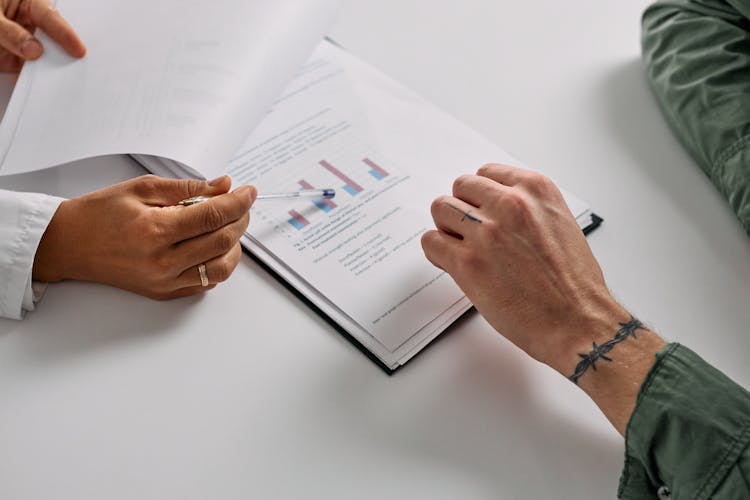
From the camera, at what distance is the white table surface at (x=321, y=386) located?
0.75m

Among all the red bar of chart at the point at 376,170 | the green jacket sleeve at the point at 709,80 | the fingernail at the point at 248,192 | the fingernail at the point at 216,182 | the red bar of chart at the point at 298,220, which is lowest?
the red bar of chart at the point at 298,220

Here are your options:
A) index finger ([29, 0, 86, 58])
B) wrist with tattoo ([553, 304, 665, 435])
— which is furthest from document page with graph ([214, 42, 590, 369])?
index finger ([29, 0, 86, 58])

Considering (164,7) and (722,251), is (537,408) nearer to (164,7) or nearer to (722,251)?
(722,251)

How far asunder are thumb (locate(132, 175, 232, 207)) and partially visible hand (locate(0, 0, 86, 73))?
0.30m

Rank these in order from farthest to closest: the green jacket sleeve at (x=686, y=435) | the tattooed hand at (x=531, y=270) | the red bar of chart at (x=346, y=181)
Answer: the red bar of chart at (x=346, y=181), the tattooed hand at (x=531, y=270), the green jacket sleeve at (x=686, y=435)

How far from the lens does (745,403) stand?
0.70 m

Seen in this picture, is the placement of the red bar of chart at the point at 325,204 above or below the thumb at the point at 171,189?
above

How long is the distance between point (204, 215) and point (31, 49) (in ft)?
1.34

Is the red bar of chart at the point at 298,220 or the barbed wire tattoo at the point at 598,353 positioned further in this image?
the red bar of chart at the point at 298,220

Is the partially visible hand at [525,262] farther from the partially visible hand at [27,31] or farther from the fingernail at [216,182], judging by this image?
the partially visible hand at [27,31]

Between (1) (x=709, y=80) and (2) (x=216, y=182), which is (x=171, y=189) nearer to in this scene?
(2) (x=216, y=182)

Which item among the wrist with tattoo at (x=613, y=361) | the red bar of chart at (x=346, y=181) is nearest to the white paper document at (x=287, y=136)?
the red bar of chart at (x=346, y=181)

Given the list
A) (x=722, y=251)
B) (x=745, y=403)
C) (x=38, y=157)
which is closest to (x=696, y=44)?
(x=722, y=251)

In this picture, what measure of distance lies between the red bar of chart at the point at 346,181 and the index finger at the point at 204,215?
17cm
